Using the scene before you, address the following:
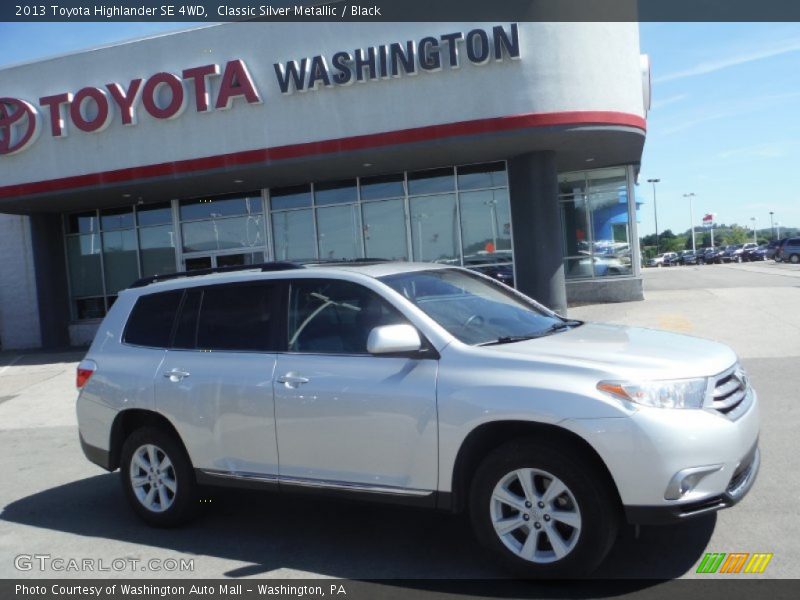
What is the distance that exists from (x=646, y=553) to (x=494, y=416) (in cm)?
134

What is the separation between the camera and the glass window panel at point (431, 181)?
1855cm

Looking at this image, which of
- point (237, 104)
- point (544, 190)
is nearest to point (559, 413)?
point (544, 190)

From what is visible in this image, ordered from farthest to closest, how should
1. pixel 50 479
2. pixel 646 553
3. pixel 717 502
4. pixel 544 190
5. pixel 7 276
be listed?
pixel 7 276, pixel 544 190, pixel 50 479, pixel 646 553, pixel 717 502

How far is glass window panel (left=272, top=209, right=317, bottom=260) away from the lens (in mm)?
19594

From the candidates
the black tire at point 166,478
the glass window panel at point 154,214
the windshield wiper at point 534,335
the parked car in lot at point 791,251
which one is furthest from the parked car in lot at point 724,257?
the black tire at point 166,478

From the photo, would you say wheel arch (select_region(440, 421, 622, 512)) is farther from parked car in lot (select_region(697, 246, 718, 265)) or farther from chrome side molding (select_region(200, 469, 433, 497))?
parked car in lot (select_region(697, 246, 718, 265))

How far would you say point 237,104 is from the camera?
17.0 metres

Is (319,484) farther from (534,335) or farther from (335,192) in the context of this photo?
(335,192)

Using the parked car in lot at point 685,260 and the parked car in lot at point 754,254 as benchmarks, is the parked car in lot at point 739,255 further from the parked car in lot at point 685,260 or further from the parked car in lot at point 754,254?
the parked car in lot at point 685,260

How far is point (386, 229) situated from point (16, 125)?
916 centimetres

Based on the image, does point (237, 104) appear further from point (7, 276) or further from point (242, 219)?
point (7, 276)

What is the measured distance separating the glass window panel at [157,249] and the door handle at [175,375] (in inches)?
622

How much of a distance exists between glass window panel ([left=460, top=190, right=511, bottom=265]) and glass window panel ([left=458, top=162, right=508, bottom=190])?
18 cm

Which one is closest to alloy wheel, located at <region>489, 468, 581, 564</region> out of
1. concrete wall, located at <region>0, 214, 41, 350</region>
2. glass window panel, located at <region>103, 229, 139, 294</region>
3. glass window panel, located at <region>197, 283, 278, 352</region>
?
glass window panel, located at <region>197, 283, 278, 352</region>
